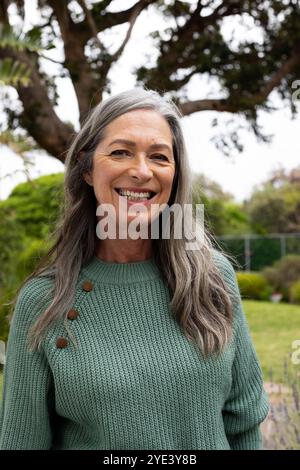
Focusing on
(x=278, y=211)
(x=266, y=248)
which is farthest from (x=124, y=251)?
(x=278, y=211)

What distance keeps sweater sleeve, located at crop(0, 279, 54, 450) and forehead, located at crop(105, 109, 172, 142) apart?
382 mm

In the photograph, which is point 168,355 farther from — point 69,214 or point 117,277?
point 69,214

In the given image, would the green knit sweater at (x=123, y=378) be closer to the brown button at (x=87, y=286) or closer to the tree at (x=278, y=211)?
the brown button at (x=87, y=286)

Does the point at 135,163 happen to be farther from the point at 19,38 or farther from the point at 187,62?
the point at 187,62

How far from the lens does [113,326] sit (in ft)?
4.83

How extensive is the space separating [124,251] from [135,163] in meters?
0.23

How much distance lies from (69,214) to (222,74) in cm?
352

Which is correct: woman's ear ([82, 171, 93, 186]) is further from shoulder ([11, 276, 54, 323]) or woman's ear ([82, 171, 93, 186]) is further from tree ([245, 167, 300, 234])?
tree ([245, 167, 300, 234])

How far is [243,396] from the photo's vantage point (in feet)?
4.98

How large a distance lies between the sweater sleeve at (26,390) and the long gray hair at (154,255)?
40 mm

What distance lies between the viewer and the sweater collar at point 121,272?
60.2 inches

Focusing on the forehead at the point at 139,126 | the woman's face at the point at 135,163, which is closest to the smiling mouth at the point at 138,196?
the woman's face at the point at 135,163

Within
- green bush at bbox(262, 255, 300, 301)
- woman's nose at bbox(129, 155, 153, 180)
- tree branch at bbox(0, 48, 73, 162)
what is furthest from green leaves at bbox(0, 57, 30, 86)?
green bush at bbox(262, 255, 300, 301)
